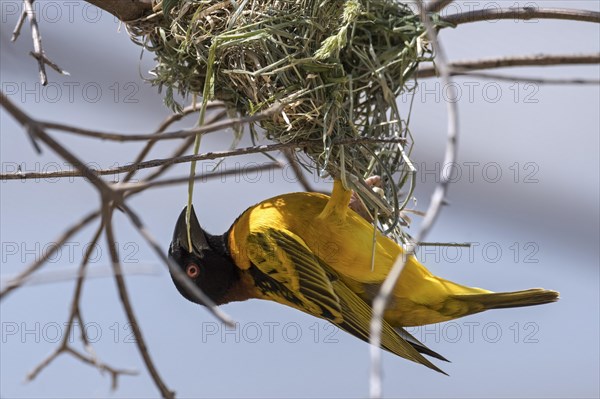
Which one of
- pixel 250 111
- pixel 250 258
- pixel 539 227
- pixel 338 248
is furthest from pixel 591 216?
pixel 250 111

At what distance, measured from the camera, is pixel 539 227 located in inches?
146

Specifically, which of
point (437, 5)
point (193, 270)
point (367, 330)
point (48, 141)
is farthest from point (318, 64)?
point (48, 141)

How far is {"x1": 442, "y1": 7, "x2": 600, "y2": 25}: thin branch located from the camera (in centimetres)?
233

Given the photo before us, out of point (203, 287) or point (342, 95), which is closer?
point (342, 95)

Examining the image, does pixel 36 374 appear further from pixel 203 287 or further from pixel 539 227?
pixel 539 227

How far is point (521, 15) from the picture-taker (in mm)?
2418

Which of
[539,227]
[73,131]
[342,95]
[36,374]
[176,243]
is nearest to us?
[73,131]

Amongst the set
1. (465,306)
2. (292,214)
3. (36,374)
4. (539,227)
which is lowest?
(36,374)

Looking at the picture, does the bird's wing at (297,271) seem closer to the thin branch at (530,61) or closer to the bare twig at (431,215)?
the thin branch at (530,61)

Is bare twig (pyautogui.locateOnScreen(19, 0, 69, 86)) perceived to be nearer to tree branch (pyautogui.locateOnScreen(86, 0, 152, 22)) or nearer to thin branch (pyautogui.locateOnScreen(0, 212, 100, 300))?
tree branch (pyautogui.locateOnScreen(86, 0, 152, 22))

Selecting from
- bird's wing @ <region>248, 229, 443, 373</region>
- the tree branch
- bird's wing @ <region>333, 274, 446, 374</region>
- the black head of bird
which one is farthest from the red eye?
the tree branch

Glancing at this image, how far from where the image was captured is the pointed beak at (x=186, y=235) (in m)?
3.24

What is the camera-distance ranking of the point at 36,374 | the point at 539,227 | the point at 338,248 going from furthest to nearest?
1. the point at 539,227
2. the point at 338,248
3. the point at 36,374

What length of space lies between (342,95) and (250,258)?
0.86 metres
